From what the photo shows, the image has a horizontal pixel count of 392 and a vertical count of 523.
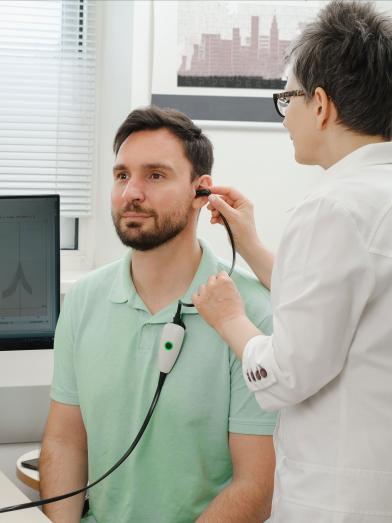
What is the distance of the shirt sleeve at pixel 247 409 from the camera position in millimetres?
1637

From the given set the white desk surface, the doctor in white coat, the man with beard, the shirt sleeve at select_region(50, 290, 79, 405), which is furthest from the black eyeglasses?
the white desk surface

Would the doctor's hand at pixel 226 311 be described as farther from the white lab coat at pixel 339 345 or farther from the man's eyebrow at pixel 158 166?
the man's eyebrow at pixel 158 166

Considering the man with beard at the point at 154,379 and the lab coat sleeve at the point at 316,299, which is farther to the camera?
the man with beard at the point at 154,379

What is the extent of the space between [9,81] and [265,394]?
1722mm

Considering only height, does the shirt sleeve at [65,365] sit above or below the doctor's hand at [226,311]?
below

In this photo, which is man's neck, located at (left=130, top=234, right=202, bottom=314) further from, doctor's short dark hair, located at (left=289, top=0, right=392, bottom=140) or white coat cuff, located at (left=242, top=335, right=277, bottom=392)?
doctor's short dark hair, located at (left=289, top=0, right=392, bottom=140)

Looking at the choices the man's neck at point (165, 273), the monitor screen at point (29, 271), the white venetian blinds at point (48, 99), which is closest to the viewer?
the man's neck at point (165, 273)

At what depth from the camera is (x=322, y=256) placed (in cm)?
121

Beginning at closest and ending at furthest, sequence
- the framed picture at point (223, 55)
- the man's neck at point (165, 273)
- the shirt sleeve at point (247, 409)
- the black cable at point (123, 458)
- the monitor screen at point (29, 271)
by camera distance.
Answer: the black cable at point (123, 458) < the shirt sleeve at point (247, 409) < the man's neck at point (165, 273) < the monitor screen at point (29, 271) < the framed picture at point (223, 55)

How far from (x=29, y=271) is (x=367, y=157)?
875mm

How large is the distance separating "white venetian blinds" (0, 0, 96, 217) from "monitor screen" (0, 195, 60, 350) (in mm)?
881

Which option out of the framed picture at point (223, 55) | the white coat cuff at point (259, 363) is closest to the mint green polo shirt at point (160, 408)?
the white coat cuff at point (259, 363)

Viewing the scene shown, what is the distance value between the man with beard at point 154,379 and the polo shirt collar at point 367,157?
0.46 m

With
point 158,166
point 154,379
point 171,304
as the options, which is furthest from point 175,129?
point 154,379
